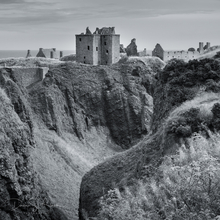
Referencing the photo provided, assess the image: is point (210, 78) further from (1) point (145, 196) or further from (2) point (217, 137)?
(1) point (145, 196)

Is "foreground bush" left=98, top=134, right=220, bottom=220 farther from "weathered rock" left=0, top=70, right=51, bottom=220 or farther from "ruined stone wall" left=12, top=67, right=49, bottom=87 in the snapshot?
"ruined stone wall" left=12, top=67, right=49, bottom=87

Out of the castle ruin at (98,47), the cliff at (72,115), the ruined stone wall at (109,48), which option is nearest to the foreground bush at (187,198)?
the cliff at (72,115)

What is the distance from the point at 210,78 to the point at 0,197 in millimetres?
14856

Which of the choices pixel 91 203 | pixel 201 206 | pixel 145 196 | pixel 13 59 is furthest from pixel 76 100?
pixel 201 206

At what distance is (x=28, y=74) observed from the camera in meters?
52.8

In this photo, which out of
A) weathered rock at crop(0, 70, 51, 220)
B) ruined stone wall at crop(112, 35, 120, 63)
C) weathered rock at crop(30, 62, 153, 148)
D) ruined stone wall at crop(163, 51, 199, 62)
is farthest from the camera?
ruined stone wall at crop(163, 51, 199, 62)

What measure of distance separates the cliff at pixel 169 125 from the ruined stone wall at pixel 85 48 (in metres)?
28.4

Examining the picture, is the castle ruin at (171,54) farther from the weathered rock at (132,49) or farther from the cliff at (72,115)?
the cliff at (72,115)

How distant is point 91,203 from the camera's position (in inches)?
1159

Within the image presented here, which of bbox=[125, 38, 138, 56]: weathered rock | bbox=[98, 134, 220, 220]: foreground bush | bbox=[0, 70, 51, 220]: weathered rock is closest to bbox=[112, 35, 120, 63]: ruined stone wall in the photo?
bbox=[125, 38, 138, 56]: weathered rock

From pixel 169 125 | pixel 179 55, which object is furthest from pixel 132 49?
pixel 169 125

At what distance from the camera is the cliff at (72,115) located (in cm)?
3828

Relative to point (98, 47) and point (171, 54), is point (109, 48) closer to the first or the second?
point (98, 47)

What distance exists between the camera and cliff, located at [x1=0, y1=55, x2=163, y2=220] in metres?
38.3
